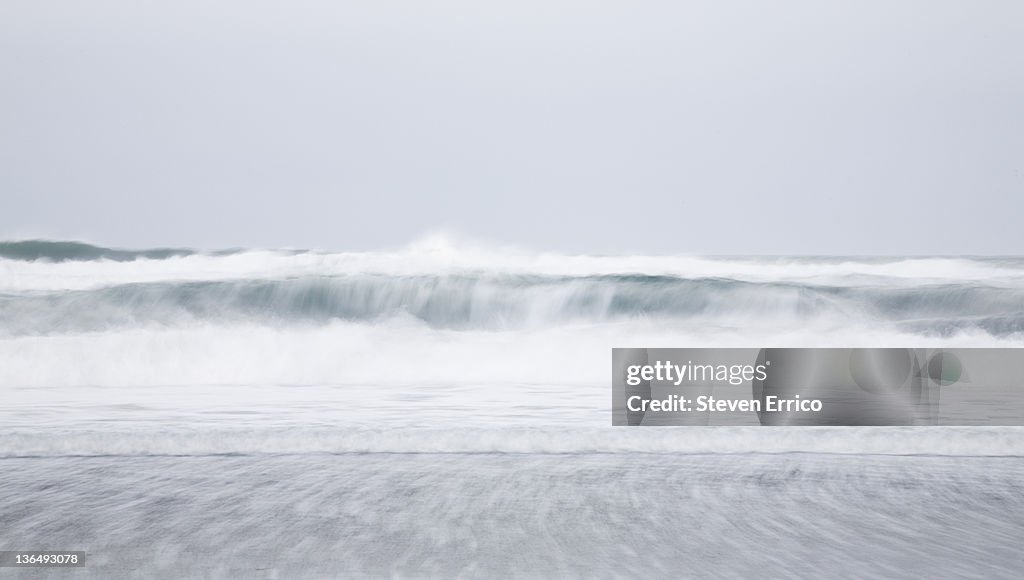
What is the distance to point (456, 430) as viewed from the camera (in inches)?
93.1

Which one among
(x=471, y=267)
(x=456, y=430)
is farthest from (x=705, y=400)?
(x=471, y=267)

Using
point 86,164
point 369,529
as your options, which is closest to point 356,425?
point 369,529

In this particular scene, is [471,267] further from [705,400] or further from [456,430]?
[456,430]

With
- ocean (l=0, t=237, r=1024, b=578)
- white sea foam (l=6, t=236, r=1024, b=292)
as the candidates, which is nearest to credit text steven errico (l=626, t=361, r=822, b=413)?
ocean (l=0, t=237, r=1024, b=578)

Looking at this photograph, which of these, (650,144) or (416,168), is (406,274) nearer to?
(416,168)

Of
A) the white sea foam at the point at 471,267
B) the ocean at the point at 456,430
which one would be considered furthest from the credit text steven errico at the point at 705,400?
the white sea foam at the point at 471,267

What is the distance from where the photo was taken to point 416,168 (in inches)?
159

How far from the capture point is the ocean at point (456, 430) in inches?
57.1

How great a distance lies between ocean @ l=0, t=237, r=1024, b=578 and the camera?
4.76ft

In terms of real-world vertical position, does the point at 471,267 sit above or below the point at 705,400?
above

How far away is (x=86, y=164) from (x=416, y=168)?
156cm

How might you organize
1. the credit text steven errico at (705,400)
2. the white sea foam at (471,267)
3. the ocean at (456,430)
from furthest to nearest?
the white sea foam at (471,267) → the credit text steven errico at (705,400) → the ocean at (456,430)

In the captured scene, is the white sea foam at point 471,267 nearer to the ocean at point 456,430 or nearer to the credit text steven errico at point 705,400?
the ocean at point 456,430

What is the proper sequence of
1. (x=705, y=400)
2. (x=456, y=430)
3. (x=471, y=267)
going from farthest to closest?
1. (x=471, y=267)
2. (x=705, y=400)
3. (x=456, y=430)
